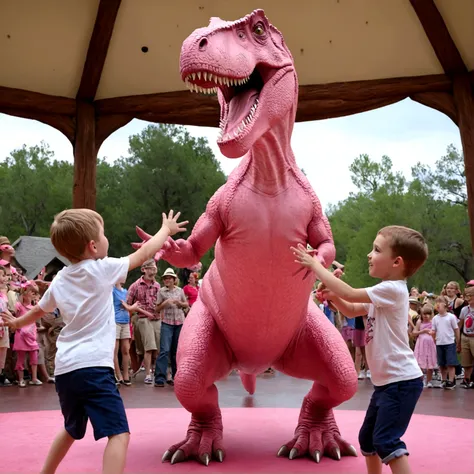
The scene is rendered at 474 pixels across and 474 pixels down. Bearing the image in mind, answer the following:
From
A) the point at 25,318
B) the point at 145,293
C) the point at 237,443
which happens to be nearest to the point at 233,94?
the point at 25,318

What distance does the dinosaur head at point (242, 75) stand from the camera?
2.50m

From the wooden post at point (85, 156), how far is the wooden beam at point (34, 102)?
0.49ft

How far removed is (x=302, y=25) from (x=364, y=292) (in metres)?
5.20

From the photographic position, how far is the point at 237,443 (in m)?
3.37

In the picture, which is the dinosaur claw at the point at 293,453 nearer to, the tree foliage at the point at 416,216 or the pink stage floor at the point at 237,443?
the pink stage floor at the point at 237,443

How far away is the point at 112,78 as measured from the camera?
25.5 feet

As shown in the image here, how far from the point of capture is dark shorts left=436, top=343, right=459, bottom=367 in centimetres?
744

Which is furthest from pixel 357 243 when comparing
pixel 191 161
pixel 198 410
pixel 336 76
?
pixel 198 410

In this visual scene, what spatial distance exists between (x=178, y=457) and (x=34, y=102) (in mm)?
5793

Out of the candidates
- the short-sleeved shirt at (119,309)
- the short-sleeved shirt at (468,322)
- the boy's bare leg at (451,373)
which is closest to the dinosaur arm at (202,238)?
the short-sleeved shirt at (119,309)

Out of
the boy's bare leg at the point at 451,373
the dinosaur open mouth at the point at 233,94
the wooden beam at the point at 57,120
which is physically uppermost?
the wooden beam at the point at 57,120

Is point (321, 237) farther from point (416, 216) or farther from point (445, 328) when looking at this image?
point (416, 216)

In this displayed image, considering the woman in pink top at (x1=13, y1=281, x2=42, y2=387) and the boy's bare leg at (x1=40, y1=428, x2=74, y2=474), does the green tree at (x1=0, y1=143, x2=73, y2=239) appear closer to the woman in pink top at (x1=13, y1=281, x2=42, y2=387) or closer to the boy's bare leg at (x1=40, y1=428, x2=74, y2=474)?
the woman in pink top at (x1=13, y1=281, x2=42, y2=387)

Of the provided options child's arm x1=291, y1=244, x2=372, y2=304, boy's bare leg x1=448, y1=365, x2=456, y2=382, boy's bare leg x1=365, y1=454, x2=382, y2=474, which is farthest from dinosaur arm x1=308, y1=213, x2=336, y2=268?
boy's bare leg x1=448, y1=365, x2=456, y2=382
